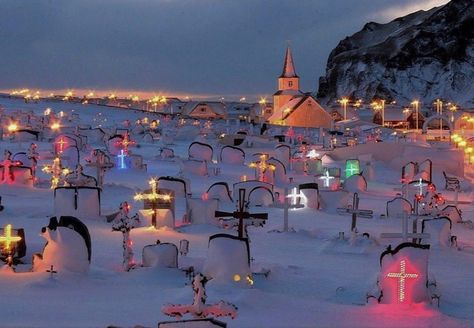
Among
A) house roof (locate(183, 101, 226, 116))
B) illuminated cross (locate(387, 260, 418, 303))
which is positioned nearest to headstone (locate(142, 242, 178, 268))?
illuminated cross (locate(387, 260, 418, 303))

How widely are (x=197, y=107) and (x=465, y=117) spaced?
41289 mm

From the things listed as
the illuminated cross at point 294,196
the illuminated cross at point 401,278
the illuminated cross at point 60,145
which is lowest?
the illuminated cross at point 401,278

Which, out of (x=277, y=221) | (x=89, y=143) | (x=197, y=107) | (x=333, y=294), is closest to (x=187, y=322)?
(x=333, y=294)

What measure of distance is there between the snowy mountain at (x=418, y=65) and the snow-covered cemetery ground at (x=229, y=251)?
10341cm

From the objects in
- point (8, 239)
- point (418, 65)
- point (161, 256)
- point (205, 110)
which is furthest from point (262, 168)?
point (418, 65)

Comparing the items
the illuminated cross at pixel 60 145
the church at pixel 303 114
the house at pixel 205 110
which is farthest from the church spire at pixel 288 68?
the illuminated cross at pixel 60 145

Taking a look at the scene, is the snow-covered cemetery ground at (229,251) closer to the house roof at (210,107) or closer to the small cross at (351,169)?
the small cross at (351,169)

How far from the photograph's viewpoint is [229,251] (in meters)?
11.6

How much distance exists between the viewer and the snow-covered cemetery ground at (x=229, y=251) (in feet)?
31.6

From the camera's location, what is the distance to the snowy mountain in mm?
131875

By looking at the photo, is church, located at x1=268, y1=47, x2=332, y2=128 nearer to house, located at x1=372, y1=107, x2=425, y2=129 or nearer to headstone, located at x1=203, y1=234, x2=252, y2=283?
house, located at x1=372, y1=107, x2=425, y2=129

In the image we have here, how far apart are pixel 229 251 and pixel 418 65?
427 ft

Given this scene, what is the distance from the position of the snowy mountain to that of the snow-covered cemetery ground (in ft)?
339

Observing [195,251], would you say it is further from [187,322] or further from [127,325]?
[187,322]
